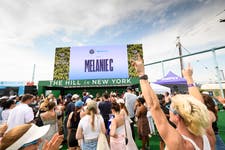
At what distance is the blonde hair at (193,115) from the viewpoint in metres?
1.22

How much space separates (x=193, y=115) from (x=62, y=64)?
21725 mm

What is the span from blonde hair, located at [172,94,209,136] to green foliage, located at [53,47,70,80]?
20598 mm

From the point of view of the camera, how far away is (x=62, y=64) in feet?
70.1

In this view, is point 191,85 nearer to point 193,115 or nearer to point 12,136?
point 193,115

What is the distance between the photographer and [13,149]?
1.17 m

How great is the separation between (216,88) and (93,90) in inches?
1086

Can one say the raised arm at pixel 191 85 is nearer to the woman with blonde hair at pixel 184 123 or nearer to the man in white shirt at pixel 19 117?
the woman with blonde hair at pixel 184 123

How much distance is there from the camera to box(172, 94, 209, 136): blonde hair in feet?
4.00

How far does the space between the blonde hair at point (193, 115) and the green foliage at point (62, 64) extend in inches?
811

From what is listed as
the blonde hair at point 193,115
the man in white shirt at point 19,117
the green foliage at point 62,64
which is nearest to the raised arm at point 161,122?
the blonde hair at point 193,115

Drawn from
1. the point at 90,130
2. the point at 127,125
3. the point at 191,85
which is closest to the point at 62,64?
the point at 127,125

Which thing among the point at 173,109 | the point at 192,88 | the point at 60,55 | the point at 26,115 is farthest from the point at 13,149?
the point at 60,55

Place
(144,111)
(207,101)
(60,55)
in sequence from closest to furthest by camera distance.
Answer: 1. (207,101)
2. (144,111)
3. (60,55)

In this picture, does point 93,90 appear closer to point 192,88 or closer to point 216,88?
point 192,88
